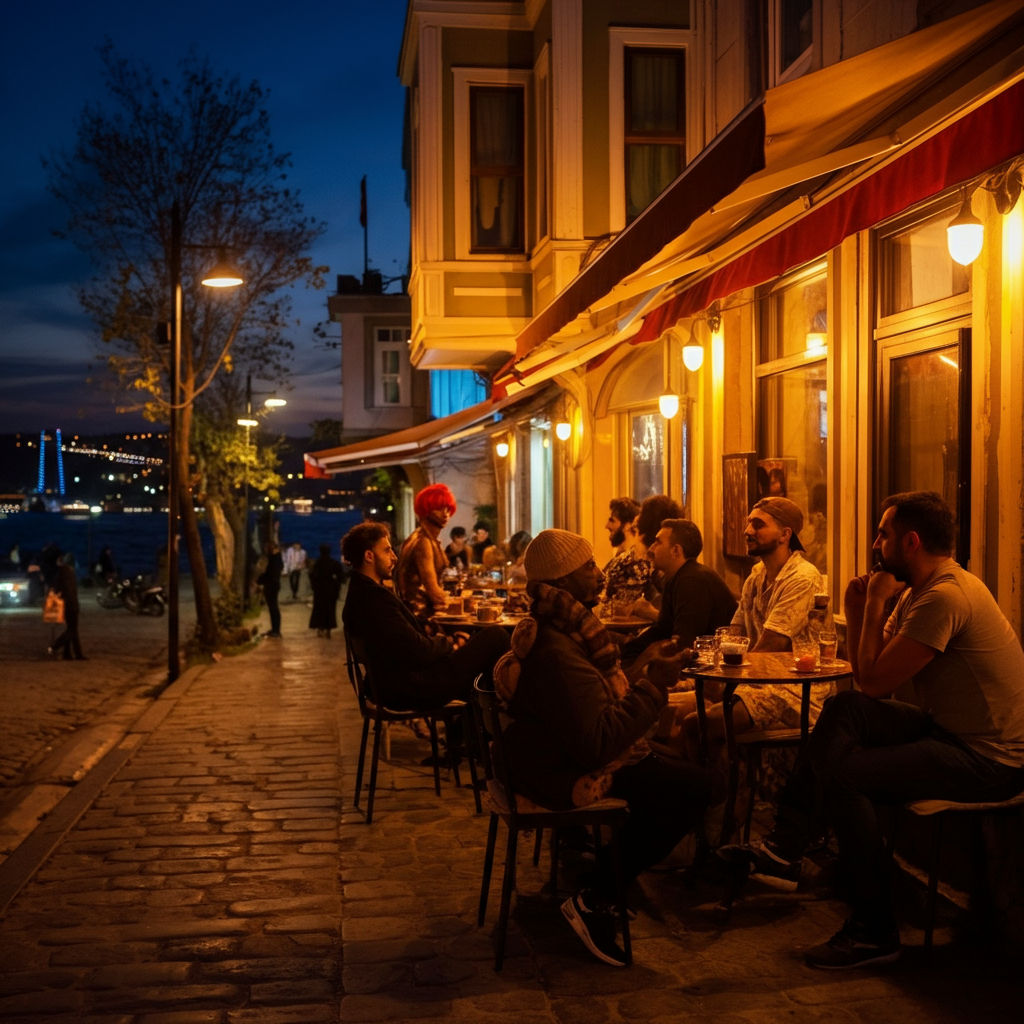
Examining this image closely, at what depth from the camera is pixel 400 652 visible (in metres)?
7.00

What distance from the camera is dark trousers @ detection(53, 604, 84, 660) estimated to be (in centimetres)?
1683

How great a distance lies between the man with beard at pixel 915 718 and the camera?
4477 millimetres

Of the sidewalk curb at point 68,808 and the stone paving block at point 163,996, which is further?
the sidewalk curb at point 68,808

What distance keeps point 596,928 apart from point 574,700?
3.30 ft

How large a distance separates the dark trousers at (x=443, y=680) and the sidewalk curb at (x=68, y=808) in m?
2.11

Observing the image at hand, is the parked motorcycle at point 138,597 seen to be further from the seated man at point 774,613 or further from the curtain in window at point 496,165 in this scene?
the seated man at point 774,613

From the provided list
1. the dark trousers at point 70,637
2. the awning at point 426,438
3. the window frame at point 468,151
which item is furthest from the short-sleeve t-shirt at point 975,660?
the dark trousers at point 70,637

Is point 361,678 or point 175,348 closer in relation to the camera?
point 361,678

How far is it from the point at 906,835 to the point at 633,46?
33.8 feet

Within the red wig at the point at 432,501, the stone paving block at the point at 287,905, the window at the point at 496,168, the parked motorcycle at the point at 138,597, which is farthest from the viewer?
the parked motorcycle at the point at 138,597

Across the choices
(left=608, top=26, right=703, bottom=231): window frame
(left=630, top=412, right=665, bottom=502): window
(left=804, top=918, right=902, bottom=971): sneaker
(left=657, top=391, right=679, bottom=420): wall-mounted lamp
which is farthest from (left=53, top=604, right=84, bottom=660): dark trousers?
(left=804, top=918, right=902, bottom=971): sneaker

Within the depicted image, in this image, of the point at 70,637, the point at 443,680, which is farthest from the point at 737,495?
the point at 70,637

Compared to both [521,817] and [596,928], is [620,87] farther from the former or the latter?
[596,928]

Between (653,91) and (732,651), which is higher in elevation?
(653,91)
